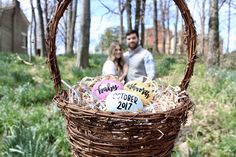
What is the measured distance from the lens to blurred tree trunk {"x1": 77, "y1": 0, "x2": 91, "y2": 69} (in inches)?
365

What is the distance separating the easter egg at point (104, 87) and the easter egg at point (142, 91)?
0.27 ft

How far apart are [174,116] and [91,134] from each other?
289 millimetres

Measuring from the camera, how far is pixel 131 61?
157 inches

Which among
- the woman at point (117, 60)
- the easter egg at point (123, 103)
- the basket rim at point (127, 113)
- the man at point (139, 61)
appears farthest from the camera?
the man at point (139, 61)

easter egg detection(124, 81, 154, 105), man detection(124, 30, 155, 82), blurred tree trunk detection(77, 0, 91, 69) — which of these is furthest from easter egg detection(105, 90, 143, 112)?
blurred tree trunk detection(77, 0, 91, 69)

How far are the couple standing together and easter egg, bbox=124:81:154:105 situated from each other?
1.87m

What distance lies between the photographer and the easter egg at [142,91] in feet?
4.74

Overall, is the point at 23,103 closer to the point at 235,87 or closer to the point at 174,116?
the point at 235,87

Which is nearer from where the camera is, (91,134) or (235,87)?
(91,134)

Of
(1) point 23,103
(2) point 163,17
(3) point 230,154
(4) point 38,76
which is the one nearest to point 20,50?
(2) point 163,17

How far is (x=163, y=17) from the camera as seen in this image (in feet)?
86.4

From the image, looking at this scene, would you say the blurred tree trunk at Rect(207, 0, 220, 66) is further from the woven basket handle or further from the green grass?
the woven basket handle

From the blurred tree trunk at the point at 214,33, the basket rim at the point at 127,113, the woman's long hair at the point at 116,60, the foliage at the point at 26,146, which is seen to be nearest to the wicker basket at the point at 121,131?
the basket rim at the point at 127,113

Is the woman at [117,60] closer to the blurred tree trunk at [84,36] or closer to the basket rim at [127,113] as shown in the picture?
the basket rim at [127,113]
